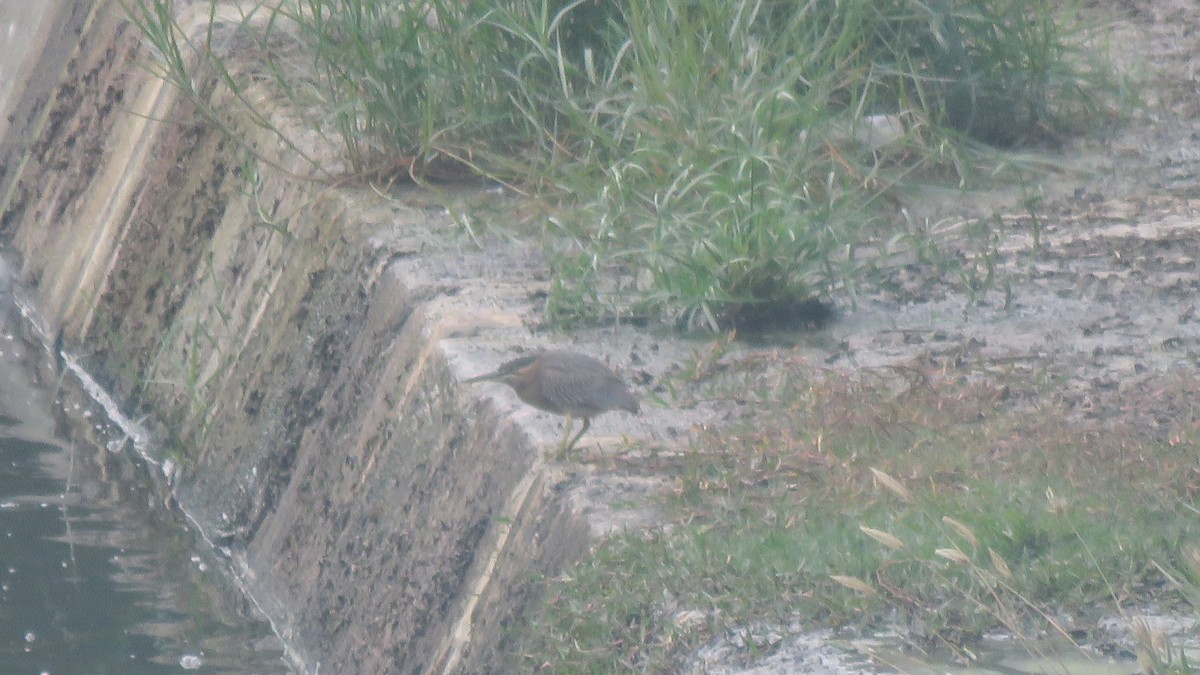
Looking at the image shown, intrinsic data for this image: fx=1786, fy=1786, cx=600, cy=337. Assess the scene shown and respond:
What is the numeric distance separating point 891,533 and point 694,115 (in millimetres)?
2069

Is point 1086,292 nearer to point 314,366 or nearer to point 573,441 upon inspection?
point 573,441

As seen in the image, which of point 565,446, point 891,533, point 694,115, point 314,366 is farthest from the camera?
point 314,366

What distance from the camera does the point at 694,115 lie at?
5.20 metres

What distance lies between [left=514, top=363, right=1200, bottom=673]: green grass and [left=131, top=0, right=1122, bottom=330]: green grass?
63cm

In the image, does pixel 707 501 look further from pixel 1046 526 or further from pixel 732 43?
pixel 732 43

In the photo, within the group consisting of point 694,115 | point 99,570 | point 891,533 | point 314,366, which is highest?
point 694,115

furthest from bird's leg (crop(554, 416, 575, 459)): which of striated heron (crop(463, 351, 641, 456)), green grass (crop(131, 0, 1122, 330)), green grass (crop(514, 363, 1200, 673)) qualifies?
green grass (crop(131, 0, 1122, 330))

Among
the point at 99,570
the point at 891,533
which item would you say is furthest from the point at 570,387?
the point at 99,570

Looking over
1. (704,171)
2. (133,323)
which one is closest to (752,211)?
(704,171)

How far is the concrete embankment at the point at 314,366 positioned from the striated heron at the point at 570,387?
0.15m

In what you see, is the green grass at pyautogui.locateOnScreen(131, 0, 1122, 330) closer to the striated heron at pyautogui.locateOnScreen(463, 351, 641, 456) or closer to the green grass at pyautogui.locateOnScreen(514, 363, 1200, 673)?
the green grass at pyautogui.locateOnScreen(514, 363, 1200, 673)

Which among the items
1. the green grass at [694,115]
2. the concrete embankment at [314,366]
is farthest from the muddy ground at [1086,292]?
the concrete embankment at [314,366]

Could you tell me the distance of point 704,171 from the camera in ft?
16.5

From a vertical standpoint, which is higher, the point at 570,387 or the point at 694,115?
the point at 694,115
